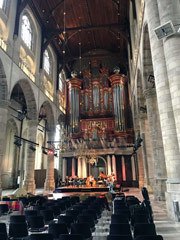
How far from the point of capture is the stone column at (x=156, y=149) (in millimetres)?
10008

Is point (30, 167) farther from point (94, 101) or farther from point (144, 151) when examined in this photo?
point (94, 101)

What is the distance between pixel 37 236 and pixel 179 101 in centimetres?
566

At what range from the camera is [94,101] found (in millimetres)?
24328

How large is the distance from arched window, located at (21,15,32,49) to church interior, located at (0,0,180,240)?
9 centimetres

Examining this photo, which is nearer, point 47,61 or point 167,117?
point 167,117

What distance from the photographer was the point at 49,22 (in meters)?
19.5

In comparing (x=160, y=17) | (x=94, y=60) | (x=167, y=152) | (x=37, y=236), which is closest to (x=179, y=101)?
(x=167, y=152)

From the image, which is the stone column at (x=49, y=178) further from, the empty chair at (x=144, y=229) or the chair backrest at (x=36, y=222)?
the empty chair at (x=144, y=229)

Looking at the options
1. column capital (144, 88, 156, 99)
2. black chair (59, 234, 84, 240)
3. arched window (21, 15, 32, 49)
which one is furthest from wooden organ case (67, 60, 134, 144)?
black chair (59, 234, 84, 240)

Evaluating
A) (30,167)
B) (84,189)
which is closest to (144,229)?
(84,189)

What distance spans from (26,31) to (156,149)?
45.4 feet

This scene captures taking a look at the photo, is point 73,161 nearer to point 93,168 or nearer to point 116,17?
point 93,168

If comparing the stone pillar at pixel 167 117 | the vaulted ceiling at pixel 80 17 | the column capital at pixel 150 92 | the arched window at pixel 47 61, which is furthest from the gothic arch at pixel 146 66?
the arched window at pixel 47 61

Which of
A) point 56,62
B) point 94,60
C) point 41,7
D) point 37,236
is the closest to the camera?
point 37,236
